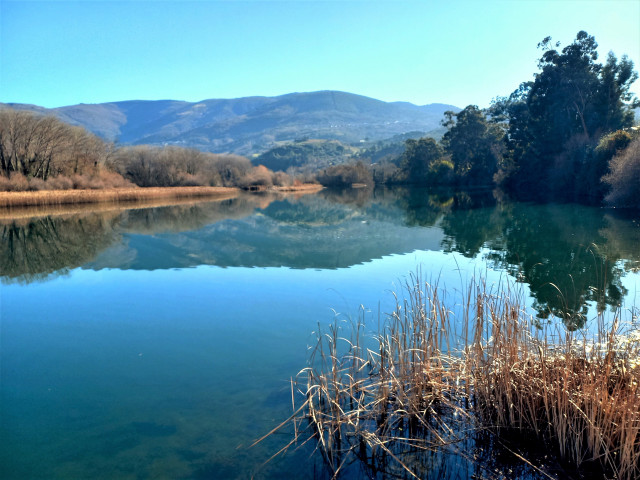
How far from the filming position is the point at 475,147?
5259 centimetres

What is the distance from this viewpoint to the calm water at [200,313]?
13.7 feet

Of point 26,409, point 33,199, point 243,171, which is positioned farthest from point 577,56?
point 243,171

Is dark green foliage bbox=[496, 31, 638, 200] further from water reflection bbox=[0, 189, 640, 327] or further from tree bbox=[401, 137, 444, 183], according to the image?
tree bbox=[401, 137, 444, 183]

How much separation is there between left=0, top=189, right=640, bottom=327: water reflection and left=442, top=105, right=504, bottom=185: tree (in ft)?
85.4

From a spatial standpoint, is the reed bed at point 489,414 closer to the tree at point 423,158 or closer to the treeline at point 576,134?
the treeline at point 576,134

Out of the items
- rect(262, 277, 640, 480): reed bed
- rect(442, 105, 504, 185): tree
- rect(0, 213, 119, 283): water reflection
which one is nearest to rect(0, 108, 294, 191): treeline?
rect(0, 213, 119, 283): water reflection

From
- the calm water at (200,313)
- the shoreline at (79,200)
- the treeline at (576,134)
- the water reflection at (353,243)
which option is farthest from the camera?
the shoreline at (79,200)

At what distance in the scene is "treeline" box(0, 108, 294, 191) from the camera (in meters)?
38.9

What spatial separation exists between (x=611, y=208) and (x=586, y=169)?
7.33 metres

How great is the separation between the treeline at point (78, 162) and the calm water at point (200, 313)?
23.6m

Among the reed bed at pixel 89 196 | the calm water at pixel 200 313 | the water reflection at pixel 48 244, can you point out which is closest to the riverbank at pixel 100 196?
the reed bed at pixel 89 196

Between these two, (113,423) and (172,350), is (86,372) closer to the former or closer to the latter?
(172,350)

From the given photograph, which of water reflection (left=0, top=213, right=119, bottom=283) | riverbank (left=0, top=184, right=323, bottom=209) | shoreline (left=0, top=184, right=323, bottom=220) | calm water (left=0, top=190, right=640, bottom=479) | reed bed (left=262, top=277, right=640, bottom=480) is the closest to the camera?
reed bed (left=262, top=277, right=640, bottom=480)

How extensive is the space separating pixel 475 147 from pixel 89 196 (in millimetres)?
43161
